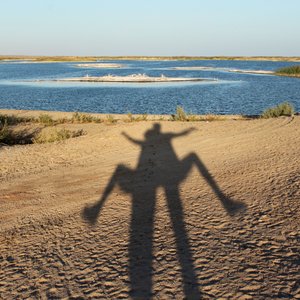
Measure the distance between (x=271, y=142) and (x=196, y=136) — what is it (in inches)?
90.7

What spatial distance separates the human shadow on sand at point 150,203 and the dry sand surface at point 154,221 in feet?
0.06

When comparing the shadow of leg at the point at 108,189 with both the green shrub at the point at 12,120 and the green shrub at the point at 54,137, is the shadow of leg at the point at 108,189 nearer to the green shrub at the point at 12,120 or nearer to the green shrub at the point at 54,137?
the green shrub at the point at 54,137

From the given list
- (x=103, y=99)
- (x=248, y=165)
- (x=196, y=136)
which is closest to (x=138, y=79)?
(x=103, y=99)

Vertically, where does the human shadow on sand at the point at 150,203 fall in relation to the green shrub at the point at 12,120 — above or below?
below

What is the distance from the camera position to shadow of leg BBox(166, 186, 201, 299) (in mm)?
3666

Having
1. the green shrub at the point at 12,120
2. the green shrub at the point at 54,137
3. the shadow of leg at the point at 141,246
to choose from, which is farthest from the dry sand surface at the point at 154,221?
the green shrub at the point at 12,120

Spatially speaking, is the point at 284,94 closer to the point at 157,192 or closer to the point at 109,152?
the point at 109,152

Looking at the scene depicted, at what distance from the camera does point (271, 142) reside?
9.84 metres

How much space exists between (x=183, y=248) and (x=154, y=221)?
3.27 ft

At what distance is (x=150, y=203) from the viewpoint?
246 inches

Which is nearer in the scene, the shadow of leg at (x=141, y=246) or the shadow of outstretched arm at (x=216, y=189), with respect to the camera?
the shadow of leg at (x=141, y=246)

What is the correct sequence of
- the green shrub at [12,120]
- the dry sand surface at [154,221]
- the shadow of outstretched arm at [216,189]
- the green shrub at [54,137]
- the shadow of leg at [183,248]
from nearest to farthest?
the shadow of leg at [183,248] → the dry sand surface at [154,221] → the shadow of outstretched arm at [216,189] → the green shrub at [54,137] → the green shrub at [12,120]

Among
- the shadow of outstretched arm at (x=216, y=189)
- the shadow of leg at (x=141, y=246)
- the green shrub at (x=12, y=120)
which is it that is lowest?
the shadow of leg at (x=141, y=246)

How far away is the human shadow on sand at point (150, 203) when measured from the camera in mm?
3928
